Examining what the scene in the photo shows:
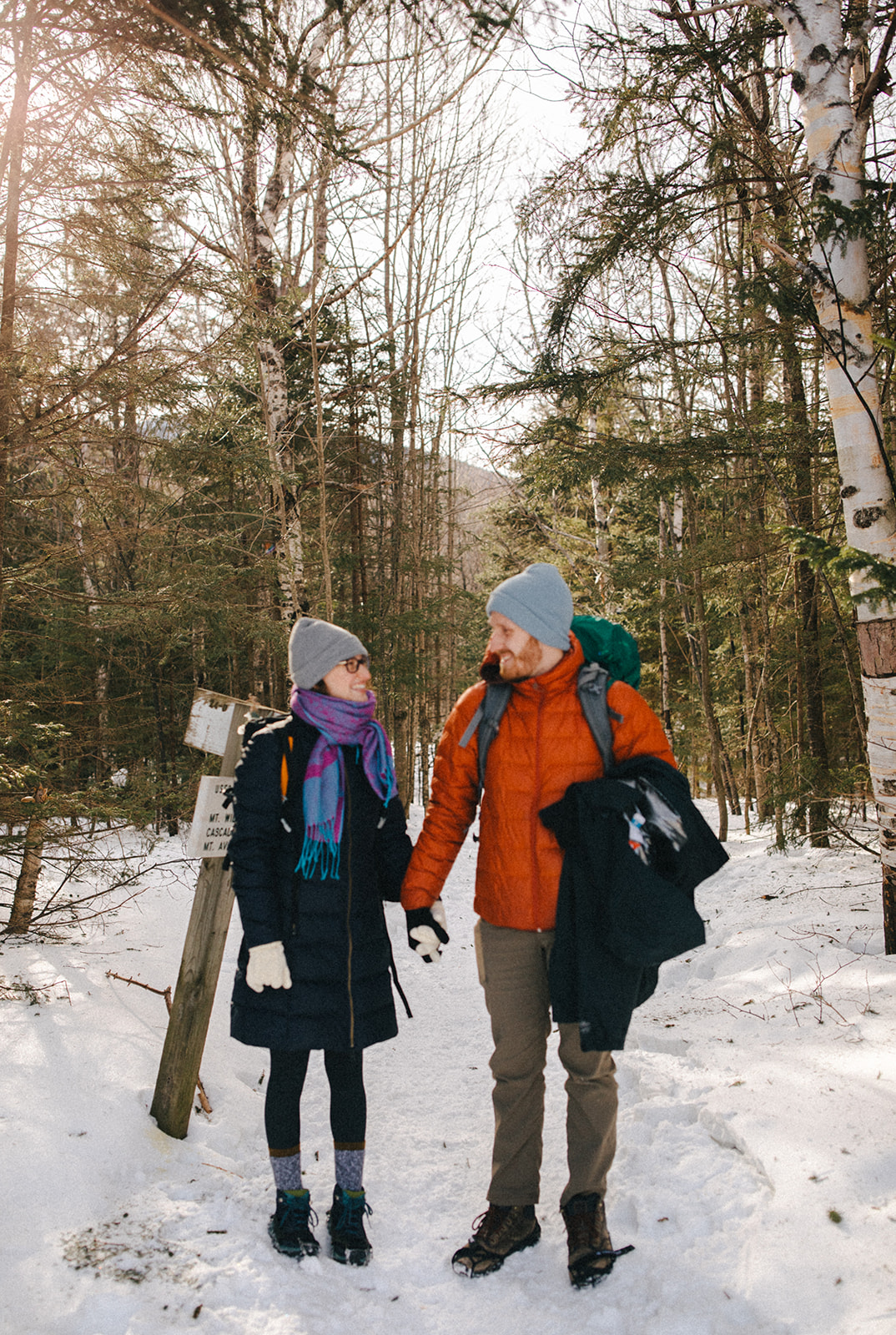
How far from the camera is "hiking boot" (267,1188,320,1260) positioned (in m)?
2.50

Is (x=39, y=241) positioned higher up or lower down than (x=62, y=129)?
lower down

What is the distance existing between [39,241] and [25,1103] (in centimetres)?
440

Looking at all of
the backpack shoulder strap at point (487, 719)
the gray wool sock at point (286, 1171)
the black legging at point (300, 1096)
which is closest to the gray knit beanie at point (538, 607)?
the backpack shoulder strap at point (487, 719)

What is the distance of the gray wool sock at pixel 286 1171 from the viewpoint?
2.58 metres

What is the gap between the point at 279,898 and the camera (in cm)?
257

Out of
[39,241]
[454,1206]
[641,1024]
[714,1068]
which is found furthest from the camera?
[641,1024]

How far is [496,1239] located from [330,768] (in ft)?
5.45

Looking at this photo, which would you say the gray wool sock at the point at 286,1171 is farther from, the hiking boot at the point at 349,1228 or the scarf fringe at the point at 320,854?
the scarf fringe at the point at 320,854

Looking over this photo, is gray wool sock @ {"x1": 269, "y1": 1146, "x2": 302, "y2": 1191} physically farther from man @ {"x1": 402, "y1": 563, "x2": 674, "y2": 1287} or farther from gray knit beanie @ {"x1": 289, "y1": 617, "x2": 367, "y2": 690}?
gray knit beanie @ {"x1": 289, "y1": 617, "x2": 367, "y2": 690}

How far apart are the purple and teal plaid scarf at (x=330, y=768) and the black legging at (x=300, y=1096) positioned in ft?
2.11

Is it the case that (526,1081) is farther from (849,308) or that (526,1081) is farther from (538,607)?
(849,308)

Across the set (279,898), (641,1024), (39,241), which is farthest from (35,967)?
(39,241)

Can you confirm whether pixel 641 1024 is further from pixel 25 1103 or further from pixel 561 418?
pixel 561 418

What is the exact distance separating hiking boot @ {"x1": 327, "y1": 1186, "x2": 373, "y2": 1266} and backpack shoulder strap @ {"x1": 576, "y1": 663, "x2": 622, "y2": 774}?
1719mm
